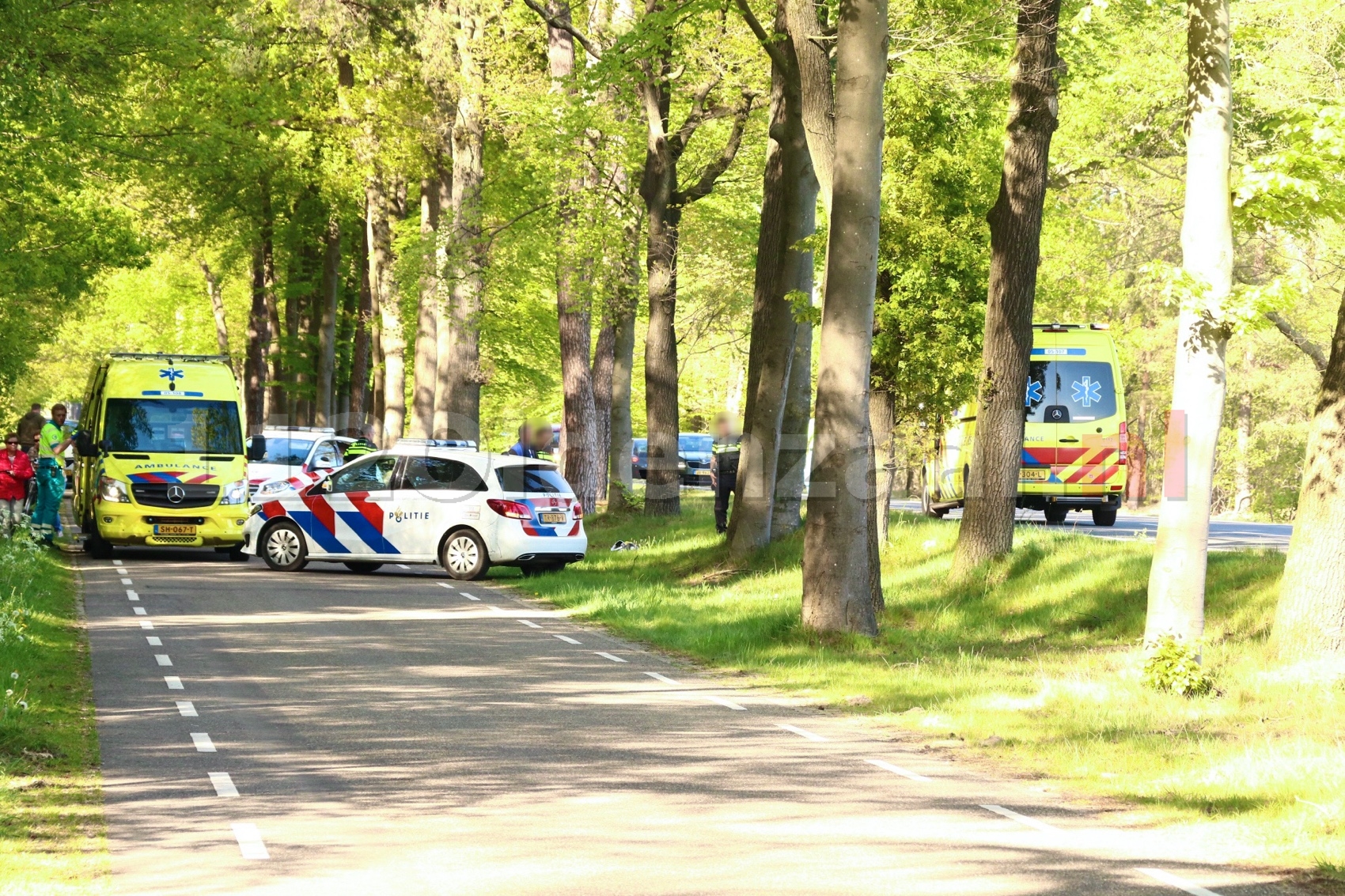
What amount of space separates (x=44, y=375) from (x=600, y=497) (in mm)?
59914

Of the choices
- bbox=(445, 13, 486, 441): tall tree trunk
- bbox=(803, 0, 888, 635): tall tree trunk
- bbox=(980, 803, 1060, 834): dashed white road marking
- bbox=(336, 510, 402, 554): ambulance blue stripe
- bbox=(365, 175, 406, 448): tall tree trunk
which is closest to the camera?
bbox=(980, 803, 1060, 834): dashed white road marking

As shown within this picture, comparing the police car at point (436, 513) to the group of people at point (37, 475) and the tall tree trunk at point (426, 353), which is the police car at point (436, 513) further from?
the tall tree trunk at point (426, 353)

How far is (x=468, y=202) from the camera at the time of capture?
31.2 metres

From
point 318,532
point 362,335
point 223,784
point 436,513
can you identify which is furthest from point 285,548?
point 362,335

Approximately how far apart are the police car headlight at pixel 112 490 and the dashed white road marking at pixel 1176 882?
19.8 m

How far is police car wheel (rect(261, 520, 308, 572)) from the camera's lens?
78.5 feet

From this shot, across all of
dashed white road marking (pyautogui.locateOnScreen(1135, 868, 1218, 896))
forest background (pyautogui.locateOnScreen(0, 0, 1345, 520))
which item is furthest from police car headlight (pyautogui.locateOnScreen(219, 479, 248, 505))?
dashed white road marking (pyautogui.locateOnScreen(1135, 868, 1218, 896))

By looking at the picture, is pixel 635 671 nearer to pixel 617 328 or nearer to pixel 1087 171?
pixel 617 328

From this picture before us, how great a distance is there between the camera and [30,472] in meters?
23.4

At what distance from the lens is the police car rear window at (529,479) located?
74.5ft

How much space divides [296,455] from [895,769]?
88.0ft

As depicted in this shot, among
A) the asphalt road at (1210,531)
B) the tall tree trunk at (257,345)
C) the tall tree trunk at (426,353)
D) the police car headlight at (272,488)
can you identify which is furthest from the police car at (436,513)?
the tall tree trunk at (257,345)

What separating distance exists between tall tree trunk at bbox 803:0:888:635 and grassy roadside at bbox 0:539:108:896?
22.6 ft

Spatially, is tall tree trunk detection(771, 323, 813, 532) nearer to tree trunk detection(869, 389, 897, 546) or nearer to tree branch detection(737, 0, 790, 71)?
tree trunk detection(869, 389, 897, 546)
